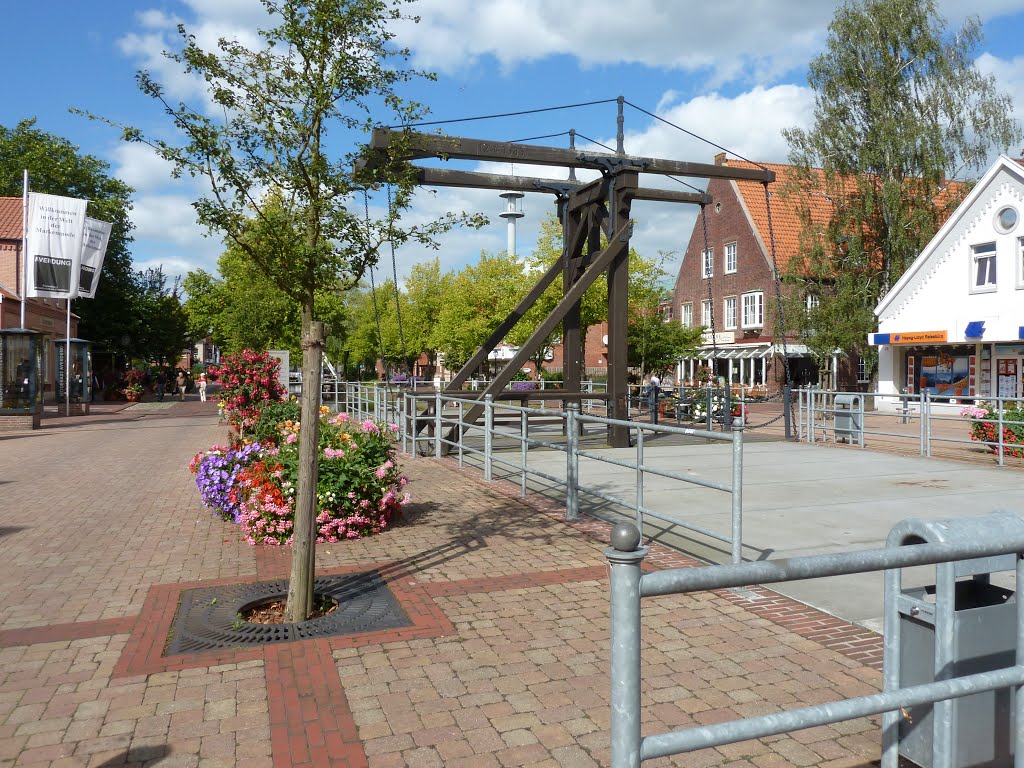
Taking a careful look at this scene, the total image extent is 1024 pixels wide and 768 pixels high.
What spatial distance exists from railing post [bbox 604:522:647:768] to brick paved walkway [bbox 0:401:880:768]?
1448mm

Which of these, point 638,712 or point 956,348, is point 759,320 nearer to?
point 956,348

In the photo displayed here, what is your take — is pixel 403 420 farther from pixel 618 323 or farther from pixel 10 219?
pixel 10 219

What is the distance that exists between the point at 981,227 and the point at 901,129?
6.82 m

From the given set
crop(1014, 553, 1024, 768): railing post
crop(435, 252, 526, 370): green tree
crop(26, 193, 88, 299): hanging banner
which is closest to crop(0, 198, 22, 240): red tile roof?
crop(26, 193, 88, 299): hanging banner

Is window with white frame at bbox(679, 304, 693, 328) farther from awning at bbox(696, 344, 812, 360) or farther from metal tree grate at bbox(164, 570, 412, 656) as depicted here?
metal tree grate at bbox(164, 570, 412, 656)

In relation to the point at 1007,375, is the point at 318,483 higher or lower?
lower

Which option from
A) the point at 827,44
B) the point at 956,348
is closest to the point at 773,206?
the point at 827,44

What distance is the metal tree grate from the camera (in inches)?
187

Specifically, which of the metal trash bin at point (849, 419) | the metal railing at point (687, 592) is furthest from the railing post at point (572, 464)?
the metal trash bin at point (849, 419)

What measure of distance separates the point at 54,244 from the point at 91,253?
227cm

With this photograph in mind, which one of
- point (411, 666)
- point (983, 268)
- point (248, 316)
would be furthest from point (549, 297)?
point (411, 666)

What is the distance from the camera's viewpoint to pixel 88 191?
4575cm

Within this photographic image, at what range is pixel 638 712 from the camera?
2043mm

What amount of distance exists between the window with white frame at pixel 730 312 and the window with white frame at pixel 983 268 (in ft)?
55.8
